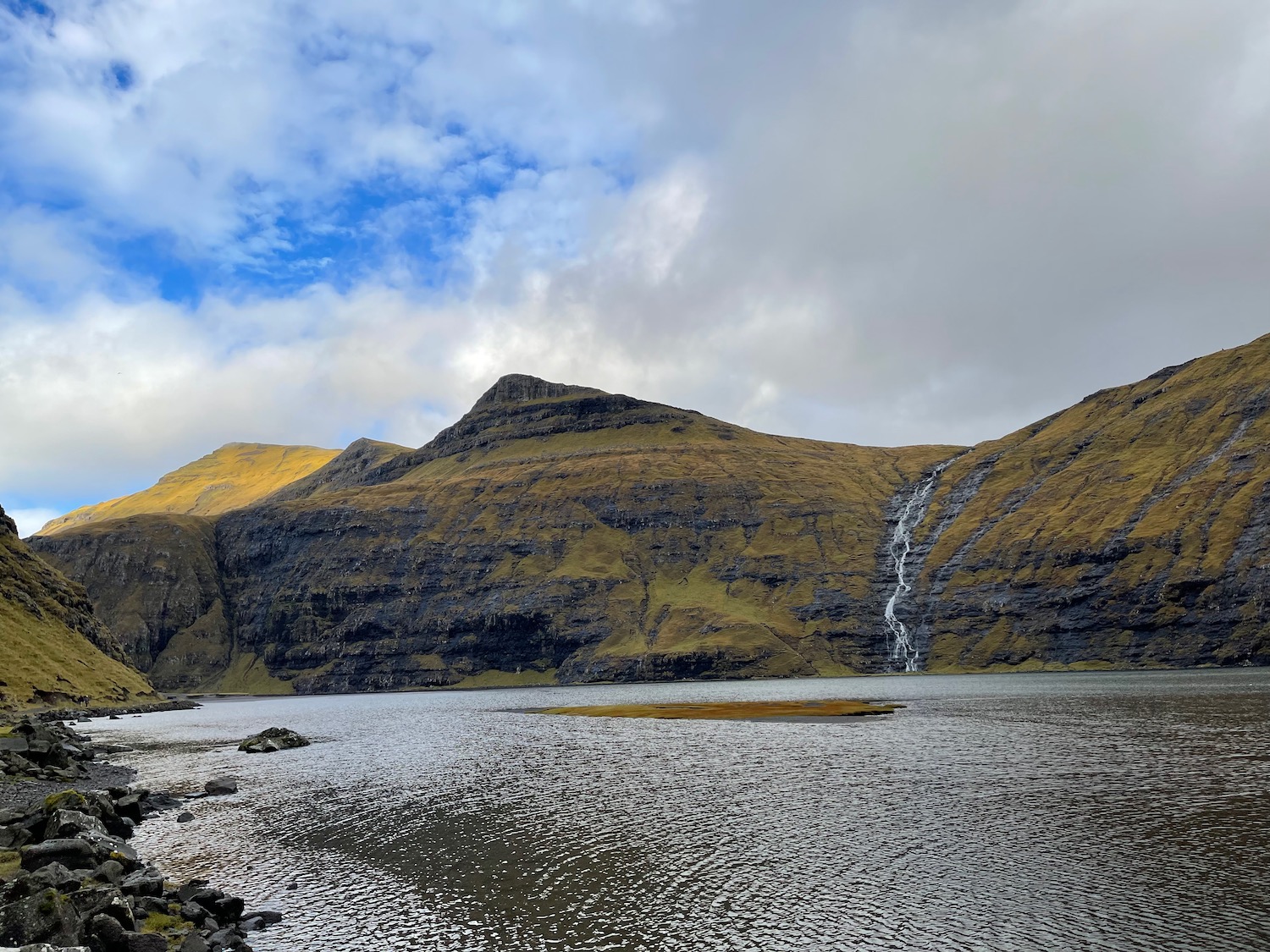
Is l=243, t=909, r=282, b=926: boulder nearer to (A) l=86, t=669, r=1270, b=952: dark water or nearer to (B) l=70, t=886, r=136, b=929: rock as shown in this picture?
(A) l=86, t=669, r=1270, b=952: dark water

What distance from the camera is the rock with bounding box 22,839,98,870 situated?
124 ft

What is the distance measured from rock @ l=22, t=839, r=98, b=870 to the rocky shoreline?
0.12ft

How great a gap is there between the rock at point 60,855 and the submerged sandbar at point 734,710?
Answer: 92371 mm

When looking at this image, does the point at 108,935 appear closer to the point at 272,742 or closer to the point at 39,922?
the point at 39,922

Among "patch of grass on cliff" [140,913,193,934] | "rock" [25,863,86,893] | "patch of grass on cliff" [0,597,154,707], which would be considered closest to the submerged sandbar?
"patch of grass on cliff" [0,597,154,707]

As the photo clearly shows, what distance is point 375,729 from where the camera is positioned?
132m

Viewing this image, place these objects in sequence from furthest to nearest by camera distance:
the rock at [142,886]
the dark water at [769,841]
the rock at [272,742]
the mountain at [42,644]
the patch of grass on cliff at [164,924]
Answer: the mountain at [42,644]
the rock at [272,742]
the rock at [142,886]
the dark water at [769,841]
the patch of grass on cliff at [164,924]

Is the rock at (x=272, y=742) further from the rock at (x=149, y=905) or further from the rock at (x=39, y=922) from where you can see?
the rock at (x=39, y=922)

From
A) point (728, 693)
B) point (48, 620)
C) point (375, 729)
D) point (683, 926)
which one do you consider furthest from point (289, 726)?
point (683, 926)

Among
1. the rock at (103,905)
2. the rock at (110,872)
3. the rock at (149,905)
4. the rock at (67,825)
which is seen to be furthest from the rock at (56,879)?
the rock at (67,825)

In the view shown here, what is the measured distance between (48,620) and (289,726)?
6356cm

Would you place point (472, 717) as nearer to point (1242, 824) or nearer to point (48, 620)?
point (48, 620)

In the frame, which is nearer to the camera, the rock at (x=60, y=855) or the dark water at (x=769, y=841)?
the dark water at (x=769, y=841)

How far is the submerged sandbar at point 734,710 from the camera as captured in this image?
12475 centimetres
